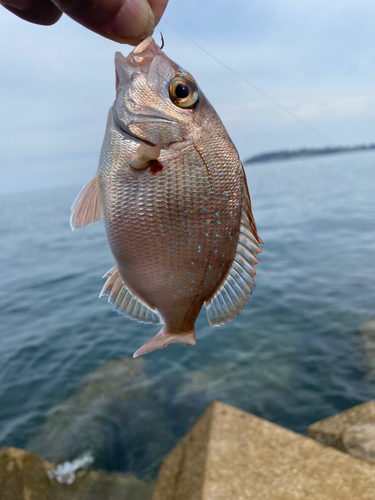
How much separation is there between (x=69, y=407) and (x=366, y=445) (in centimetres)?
504

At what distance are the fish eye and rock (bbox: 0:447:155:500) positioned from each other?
15.8 ft

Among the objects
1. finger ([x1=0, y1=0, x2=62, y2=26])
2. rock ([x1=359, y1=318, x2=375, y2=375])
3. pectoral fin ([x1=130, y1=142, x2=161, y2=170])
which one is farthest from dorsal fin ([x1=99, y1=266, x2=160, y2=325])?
rock ([x1=359, y1=318, x2=375, y2=375])

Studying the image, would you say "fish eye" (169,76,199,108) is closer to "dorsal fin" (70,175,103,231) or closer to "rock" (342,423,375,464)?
"dorsal fin" (70,175,103,231)

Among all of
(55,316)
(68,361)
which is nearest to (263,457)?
(68,361)

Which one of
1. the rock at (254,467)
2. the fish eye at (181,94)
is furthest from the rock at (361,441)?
the fish eye at (181,94)

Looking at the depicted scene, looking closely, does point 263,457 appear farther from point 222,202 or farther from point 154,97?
point 154,97

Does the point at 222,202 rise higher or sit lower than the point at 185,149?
lower

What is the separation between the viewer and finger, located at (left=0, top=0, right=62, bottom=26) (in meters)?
2.05

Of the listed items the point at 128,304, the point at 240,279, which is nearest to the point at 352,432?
the point at 240,279

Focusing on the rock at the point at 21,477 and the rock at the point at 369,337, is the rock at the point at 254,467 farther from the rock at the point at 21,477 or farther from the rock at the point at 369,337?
the rock at the point at 369,337

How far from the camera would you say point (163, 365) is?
24.4ft

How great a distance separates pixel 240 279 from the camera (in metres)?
1.89

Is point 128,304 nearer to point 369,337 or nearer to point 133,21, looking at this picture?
point 133,21

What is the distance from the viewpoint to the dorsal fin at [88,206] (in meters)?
1.83
